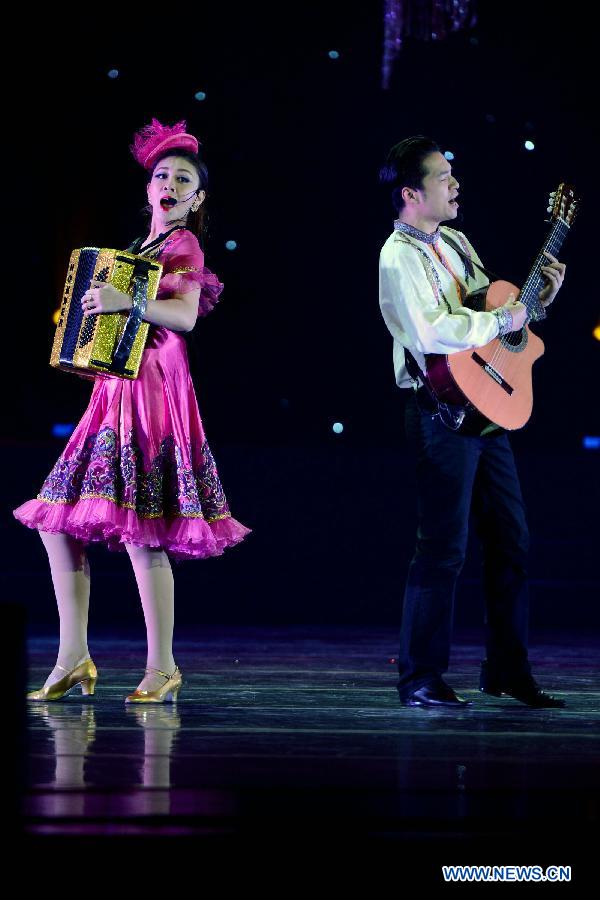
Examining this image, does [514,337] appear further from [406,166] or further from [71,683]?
[71,683]

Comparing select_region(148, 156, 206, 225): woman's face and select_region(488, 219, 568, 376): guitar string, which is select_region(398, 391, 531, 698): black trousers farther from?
select_region(148, 156, 206, 225): woman's face

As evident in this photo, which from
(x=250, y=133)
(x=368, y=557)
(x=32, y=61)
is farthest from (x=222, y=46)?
(x=368, y=557)

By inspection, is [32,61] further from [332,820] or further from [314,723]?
[332,820]

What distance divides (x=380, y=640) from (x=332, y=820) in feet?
10.4

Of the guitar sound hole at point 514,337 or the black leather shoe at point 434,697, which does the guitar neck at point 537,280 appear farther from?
the black leather shoe at point 434,697

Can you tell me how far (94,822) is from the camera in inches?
71.4

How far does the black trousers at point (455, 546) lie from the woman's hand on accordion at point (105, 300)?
739 millimetres

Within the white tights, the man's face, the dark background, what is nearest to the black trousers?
the man's face

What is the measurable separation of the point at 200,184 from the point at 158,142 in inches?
6.1

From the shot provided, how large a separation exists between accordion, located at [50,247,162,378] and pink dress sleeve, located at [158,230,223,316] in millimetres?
83

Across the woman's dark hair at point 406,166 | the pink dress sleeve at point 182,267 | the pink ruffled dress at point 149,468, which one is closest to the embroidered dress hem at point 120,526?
the pink ruffled dress at point 149,468

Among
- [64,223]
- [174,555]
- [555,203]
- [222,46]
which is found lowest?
[174,555]

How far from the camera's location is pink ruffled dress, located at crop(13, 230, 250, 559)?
10.4ft

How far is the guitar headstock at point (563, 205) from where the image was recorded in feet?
11.1
